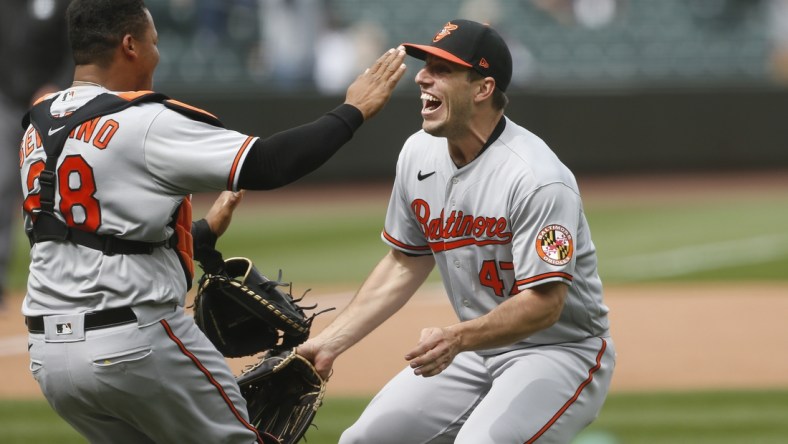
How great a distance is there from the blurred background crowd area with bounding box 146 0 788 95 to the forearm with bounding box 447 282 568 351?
14.4 m

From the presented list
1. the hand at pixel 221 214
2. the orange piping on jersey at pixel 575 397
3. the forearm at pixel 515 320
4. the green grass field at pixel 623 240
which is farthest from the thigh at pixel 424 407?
the green grass field at pixel 623 240

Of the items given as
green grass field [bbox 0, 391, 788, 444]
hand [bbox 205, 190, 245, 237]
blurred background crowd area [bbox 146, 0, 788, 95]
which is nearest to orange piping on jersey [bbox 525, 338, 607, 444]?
hand [bbox 205, 190, 245, 237]

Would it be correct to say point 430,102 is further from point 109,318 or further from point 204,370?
point 109,318

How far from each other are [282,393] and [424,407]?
0.57m

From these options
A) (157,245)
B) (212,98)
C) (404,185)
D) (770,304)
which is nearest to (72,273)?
(157,245)

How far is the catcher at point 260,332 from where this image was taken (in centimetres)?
445

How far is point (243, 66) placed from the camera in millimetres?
19609

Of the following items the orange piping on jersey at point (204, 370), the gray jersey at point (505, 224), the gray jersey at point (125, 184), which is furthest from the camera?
the gray jersey at point (505, 224)

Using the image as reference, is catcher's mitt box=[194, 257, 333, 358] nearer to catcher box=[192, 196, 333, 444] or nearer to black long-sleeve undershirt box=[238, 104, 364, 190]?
catcher box=[192, 196, 333, 444]

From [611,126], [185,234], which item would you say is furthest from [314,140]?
[611,126]

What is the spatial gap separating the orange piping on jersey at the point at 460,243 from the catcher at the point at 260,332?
1.65ft

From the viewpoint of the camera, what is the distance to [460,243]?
14.6 ft

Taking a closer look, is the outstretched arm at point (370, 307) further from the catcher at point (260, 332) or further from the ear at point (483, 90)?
the ear at point (483, 90)

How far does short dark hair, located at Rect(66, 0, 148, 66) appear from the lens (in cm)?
390
